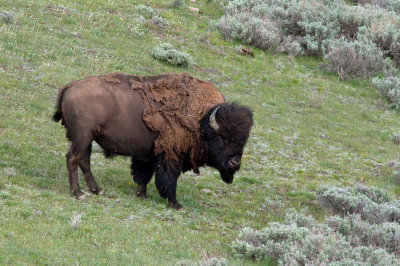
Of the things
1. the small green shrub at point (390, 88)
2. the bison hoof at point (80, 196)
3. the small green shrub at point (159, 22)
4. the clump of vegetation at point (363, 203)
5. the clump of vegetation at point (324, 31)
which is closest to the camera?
the bison hoof at point (80, 196)

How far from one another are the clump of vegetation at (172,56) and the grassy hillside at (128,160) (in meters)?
0.26

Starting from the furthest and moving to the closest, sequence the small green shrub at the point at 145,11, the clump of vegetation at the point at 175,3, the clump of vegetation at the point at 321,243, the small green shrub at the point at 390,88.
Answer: the clump of vegetation at the point at 175,3, the small green shrub at the point at 145,11, the small green shrub at the point at 390,88, the clump of vegetation at the point at 321,243

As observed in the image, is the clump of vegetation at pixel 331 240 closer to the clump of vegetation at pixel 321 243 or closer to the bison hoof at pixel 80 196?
the clump of vegetation at pixel 321 243

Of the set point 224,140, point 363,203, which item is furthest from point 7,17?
point 363,203

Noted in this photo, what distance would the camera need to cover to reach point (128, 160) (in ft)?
39.9

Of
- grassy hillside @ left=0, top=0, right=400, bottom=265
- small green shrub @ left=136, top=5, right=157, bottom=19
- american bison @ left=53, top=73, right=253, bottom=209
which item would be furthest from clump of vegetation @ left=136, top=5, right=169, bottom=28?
american bison @ left=53, top=73, right=253, bottom=209

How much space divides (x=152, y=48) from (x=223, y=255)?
11746mm

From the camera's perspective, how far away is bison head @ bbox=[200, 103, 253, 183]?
9.66 meters

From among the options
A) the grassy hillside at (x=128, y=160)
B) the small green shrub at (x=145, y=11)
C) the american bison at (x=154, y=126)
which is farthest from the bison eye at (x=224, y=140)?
the small green shrub at (x=145, y=11)

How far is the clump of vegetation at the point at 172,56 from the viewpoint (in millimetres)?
17844

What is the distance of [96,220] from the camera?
26.3 feet

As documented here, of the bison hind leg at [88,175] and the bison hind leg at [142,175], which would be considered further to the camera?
the bison hind leg at [142,175]

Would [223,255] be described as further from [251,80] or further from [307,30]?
[307,30]

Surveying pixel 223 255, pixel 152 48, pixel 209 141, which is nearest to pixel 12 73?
pixel 152 48
